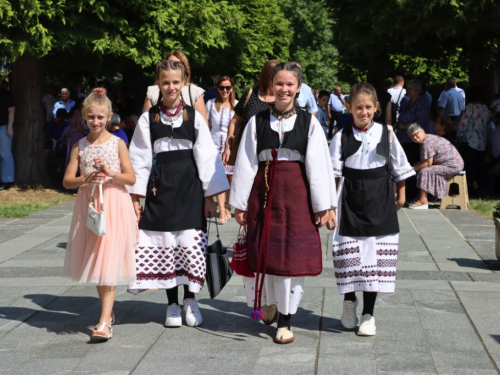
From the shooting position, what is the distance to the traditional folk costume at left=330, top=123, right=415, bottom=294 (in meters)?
5.93

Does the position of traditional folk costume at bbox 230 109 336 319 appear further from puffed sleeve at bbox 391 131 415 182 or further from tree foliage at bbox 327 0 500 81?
tree foliage at bbox 327 0 500 81

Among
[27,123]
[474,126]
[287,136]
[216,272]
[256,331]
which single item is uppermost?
[27,123]

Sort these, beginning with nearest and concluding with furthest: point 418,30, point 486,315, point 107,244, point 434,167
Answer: point 107,244, point 486,315, point 434,167, point 418,30

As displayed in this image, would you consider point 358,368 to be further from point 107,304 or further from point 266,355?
point 107,304

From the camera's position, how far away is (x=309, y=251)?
5.73m

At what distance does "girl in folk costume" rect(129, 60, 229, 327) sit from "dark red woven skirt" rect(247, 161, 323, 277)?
50cm

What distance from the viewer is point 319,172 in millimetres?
5723

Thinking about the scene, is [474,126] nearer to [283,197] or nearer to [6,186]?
[6,186]

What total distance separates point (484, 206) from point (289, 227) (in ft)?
25.3

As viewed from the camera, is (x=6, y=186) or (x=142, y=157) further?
(x=6, y=186)

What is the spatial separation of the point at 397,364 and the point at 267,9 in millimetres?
29142

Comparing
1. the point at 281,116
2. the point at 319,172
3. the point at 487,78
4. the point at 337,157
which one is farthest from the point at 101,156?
the point at 487,78

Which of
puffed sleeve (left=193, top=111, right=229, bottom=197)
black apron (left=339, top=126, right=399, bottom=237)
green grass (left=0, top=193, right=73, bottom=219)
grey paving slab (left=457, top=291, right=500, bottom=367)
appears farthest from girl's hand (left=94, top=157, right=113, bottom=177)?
green grass (left=0, top=193, right=73, bottom=219)

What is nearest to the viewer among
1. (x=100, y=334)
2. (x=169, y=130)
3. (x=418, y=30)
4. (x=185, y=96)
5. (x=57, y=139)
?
(x=100, y=334)
